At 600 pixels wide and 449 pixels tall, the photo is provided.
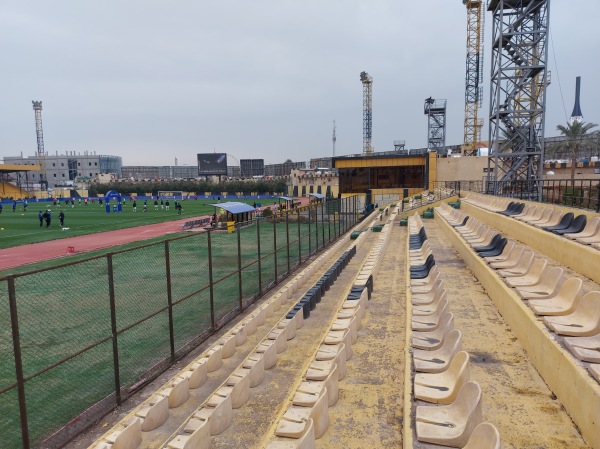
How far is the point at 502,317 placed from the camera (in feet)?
24.8

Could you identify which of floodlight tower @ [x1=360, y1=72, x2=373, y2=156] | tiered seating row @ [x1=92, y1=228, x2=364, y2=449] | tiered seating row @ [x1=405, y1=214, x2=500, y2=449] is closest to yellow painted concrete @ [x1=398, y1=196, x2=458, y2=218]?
tiered seating row @ [x1=92, y1=228, x2=364, y2=449]

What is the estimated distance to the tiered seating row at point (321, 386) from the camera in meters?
4.73

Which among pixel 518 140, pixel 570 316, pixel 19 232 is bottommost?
pixel 19 232

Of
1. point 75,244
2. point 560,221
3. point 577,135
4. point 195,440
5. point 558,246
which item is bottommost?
point 75,244

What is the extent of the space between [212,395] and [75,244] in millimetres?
27949

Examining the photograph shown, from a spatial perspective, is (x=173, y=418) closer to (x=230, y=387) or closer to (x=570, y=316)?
(x=230, y=387)

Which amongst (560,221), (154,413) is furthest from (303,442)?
(560,221)

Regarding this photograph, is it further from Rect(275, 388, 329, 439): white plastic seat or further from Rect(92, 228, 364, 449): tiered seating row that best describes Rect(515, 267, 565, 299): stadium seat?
Rect(92, 228, 364, 449): tiered seating row

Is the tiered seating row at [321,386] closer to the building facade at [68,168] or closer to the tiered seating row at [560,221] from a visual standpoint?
the tiered seating row at [560,221]

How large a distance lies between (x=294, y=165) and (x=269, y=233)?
443 feet

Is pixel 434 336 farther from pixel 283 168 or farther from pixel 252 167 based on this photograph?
pixel 283 168

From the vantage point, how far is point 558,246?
31.0ft

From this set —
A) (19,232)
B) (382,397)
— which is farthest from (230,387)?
(19,232)

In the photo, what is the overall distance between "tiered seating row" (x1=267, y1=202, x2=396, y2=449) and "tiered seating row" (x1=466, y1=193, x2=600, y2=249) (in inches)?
193
